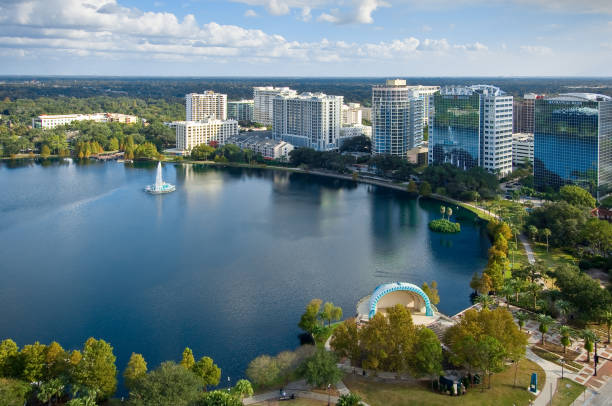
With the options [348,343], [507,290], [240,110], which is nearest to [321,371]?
[348,343]

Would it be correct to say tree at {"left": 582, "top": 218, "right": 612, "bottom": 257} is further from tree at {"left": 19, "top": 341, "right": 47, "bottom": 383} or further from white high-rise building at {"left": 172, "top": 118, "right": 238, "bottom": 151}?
white high-rise building at {"left": 172, "top": 118, "right": 238, "bottom": 151}

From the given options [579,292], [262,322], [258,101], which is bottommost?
[262,322]

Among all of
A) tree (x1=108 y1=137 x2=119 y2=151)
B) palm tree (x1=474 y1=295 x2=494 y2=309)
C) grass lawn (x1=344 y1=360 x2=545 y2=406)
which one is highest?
tree (x1=108 y1=137 x2=119 y2=151)

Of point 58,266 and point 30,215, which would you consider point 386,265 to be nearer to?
point 58,266

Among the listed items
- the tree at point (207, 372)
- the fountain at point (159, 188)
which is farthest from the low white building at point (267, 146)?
the tree at point (207, 372)

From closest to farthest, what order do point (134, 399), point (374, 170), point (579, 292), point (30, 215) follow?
point (134, 399), point (579, 292), point (30, 215), point (374, 170)

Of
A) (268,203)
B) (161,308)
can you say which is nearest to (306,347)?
(161,308)

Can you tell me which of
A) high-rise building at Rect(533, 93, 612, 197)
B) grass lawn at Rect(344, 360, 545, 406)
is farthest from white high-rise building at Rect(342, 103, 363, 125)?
grass lawn at Rect(344, 360, 545, 406)
